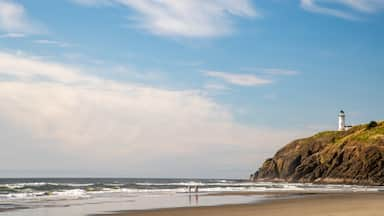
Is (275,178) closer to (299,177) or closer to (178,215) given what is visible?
(299,177)

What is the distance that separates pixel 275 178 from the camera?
11888cm

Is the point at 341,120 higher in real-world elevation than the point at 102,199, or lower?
higher

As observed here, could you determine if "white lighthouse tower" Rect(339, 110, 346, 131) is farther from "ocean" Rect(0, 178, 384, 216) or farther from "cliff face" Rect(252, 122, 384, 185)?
"ocean" Rect(0, 178, 384, 216)

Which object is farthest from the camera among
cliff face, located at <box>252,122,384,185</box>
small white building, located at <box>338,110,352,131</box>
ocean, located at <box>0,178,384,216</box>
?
small white building, located at <box>338,110,352,131</box>

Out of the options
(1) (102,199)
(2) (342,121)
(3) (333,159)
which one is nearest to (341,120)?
(2) (342,121)

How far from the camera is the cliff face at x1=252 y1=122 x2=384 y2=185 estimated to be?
9599cm

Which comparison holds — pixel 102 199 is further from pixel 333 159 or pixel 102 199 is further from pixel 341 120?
pixel 341 120

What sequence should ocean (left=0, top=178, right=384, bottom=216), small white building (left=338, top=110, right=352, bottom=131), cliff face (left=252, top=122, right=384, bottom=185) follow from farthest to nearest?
small white building (left=338, top=110, right=352, bottom=131) → cliff face (left=252, top=122, right=384, bottom=185) → ocean (left=0, top=178, right=384, bottom=216)

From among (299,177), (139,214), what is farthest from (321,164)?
(139,214)

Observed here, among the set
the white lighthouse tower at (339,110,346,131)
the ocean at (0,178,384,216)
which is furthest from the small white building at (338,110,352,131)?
the ocean at (0,178,384,216)

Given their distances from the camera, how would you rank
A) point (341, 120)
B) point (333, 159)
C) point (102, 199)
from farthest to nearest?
point (341, 120)
point (333, 159)
point (102, 199)

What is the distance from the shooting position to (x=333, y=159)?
10431 cm

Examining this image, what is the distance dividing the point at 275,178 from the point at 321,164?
595 inches

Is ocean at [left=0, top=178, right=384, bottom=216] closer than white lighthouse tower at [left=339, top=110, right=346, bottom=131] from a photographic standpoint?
Yes
